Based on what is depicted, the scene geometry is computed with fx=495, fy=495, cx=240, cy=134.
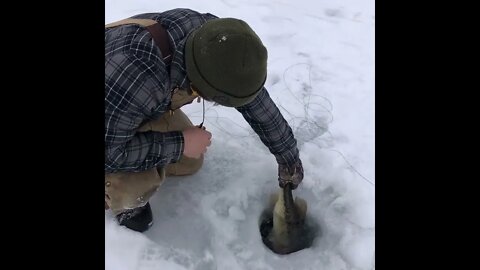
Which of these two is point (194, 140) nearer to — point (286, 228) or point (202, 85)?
point (202, 85)

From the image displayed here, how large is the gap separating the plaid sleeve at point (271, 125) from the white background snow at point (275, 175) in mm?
282

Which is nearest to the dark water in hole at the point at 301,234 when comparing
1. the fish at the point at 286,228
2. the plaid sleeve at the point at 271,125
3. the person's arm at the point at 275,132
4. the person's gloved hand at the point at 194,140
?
the fish at the point at 286,228

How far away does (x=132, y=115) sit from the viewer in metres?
1.57

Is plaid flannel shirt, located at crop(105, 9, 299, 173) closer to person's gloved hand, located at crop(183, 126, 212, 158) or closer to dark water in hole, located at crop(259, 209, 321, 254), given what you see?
person's gloved hand, located at crop(183, 126, 212, 158)

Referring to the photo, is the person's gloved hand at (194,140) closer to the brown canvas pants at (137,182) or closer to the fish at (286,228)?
the brown canvas pants at (137,182)

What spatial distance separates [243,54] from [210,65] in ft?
0.33

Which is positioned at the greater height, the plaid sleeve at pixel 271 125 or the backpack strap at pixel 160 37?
the backpack strap at pixel 160 37

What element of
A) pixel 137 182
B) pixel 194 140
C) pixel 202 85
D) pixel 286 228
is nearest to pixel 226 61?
pixel 202 85

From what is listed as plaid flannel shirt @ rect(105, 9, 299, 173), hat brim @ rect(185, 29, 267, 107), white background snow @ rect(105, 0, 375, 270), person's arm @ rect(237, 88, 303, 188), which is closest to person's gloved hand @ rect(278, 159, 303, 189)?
person's arm @ rect(237, 88, 303, 188)

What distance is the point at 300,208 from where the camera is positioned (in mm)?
2121

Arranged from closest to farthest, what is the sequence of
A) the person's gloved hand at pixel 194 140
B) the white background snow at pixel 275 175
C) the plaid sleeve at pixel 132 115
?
1. the plaid sleeve at pixel 132 115
2. the person's gloved hand at pixel 194 140
3. the white background snow at pixel 275 175

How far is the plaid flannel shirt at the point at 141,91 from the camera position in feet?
4.92
